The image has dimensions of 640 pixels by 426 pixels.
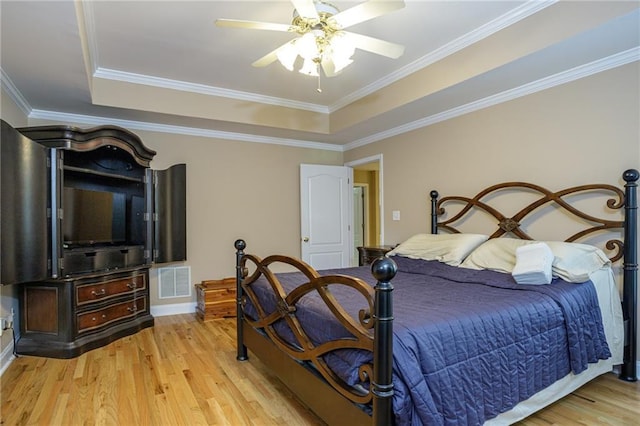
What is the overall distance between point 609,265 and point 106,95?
4670 millimetres

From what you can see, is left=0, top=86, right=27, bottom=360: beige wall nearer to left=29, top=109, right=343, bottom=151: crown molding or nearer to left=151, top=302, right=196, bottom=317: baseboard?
left=29, top=109, right=343, bottom=151: crown molding

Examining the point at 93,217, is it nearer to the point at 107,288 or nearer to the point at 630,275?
the point at 107,288

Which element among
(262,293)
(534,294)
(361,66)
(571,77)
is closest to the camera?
(534,294)

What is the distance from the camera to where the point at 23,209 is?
9.18ft

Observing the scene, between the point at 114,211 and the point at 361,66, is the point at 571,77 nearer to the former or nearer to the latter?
the point at 361,66

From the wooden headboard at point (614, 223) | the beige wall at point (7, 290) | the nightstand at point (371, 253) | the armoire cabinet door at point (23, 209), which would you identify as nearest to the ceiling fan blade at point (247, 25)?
the armoire cabinet door at point (23, 209)

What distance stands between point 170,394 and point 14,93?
121 inches

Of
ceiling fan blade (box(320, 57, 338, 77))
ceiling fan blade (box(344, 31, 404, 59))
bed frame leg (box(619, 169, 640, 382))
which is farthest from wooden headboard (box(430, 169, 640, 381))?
ceiling fan blade (box(320, 57, 338, 77))

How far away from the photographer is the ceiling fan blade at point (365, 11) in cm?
189

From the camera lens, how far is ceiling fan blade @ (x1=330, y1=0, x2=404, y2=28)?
6.20 ft

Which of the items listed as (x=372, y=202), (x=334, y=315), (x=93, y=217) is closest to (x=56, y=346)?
(x=93, y=217)

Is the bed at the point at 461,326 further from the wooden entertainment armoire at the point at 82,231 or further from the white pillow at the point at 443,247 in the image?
the wooden entertainment armoire at the point at 82,231

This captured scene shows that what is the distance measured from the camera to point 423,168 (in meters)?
4.25

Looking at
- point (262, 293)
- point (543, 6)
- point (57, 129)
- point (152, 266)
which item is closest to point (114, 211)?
point (152, 266)
